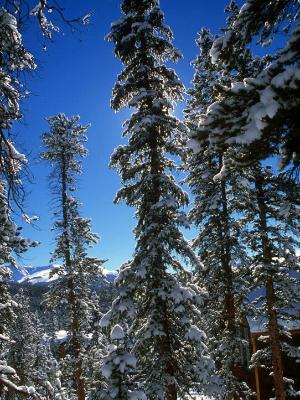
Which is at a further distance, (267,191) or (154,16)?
(267,191)

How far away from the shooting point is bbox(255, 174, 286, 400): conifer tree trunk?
15531 millimetres

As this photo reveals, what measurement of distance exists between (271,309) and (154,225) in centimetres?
649

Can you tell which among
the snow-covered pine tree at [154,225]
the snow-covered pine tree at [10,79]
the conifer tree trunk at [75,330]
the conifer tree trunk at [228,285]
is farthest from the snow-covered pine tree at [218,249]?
the snow-covered pine tree at [10,79]

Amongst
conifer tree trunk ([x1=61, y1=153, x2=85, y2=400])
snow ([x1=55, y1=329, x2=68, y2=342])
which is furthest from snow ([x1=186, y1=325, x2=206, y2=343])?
snow ([x1=55, y1=329, x2=68, y2=342])

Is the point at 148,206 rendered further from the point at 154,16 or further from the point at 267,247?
the point at 154,16

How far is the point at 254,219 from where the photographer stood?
55.1 ft

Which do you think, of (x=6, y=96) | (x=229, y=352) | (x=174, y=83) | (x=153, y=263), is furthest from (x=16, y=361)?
(x=6, y=96)

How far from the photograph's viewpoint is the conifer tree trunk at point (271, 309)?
15531mm

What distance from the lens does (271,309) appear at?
15.8 meters

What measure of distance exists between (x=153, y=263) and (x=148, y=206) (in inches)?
84.8

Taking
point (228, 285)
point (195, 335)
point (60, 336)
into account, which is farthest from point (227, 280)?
point (60, 336)

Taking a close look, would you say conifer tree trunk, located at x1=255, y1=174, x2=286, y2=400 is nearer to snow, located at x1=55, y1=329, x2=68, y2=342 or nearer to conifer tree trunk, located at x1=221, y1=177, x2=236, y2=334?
conifer tree trunk, located at x1=221, y1=177, x2=236, y2=334

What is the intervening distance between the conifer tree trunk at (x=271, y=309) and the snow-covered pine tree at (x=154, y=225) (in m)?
3.57

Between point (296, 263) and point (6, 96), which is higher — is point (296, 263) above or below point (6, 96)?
below
